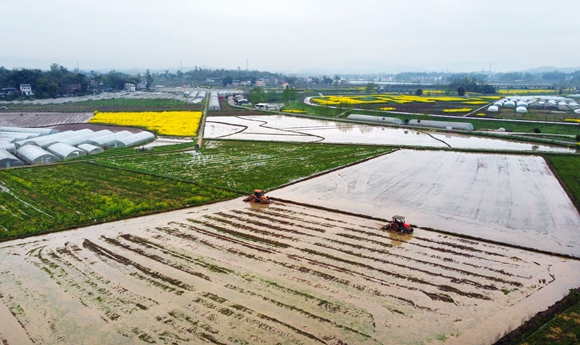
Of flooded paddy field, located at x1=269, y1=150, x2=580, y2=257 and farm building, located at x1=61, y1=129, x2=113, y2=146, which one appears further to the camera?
farm building, located at x1=61, y1=129, x2=113, y2=146

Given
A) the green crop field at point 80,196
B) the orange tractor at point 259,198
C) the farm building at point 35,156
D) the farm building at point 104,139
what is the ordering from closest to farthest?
the green crop field at point 80,196, the orange tractor at point 259,198, the farm building at point 35,156, the farm building at point 104,139

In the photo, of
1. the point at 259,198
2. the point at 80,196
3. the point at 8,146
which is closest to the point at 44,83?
the point at 8,146

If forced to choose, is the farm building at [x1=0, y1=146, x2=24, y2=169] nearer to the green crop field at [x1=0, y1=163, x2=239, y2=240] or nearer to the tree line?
the green crop field at [x1=0, y1=163, x2=239, y2=240]

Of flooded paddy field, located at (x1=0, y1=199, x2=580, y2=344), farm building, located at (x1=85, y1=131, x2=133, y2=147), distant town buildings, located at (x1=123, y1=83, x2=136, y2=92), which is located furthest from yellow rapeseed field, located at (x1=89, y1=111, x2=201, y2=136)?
distant town buildings, located at (x1=123, y1=83, x2=136, y2=92)

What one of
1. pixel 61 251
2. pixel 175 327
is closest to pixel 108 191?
pixel 61 251

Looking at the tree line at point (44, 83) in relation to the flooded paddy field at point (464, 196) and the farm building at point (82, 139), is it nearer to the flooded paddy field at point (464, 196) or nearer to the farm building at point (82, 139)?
the farm building at point (82, 139)

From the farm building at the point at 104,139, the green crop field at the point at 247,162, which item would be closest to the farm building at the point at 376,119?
the green crop field at the point at 247,162

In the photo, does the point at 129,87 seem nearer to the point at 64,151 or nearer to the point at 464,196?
the point at 64,151
